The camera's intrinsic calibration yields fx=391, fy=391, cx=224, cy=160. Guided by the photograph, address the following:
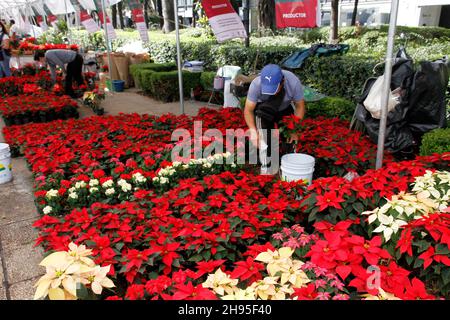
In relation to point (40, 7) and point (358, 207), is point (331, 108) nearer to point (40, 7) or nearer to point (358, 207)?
point (358, 207)

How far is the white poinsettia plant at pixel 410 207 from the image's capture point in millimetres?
2395

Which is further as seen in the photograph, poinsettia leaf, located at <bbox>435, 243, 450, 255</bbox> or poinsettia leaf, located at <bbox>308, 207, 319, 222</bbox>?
poinsettia leaf, located at <bbox>308, 207, 319, 222</bbox>

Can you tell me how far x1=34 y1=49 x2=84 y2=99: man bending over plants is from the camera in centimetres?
934

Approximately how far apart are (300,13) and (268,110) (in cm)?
190

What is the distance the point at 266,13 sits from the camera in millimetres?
15672

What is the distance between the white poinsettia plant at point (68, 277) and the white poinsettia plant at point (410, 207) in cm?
162

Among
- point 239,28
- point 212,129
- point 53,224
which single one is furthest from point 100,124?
point 53,224

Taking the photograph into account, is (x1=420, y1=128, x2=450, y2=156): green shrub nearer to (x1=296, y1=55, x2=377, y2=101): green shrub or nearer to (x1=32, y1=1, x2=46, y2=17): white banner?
(x1=296, y1=55, x2=377, y2=101): green shrub

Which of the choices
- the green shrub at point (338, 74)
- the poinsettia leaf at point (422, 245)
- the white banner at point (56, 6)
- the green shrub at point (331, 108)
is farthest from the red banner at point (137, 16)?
the white banner at point (56, 6)

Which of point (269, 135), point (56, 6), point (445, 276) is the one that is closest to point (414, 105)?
point (269, 135)

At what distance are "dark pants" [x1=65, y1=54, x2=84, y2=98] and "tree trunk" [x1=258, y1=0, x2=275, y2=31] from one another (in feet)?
27.9

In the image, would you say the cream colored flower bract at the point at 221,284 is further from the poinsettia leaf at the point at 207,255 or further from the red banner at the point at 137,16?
the red banner at the point at 137,16

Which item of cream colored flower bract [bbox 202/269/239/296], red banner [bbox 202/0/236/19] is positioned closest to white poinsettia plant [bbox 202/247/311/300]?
cream colored flower bract [bbox 202/269/239/296]

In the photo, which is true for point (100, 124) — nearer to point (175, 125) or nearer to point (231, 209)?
point (175, 125)
